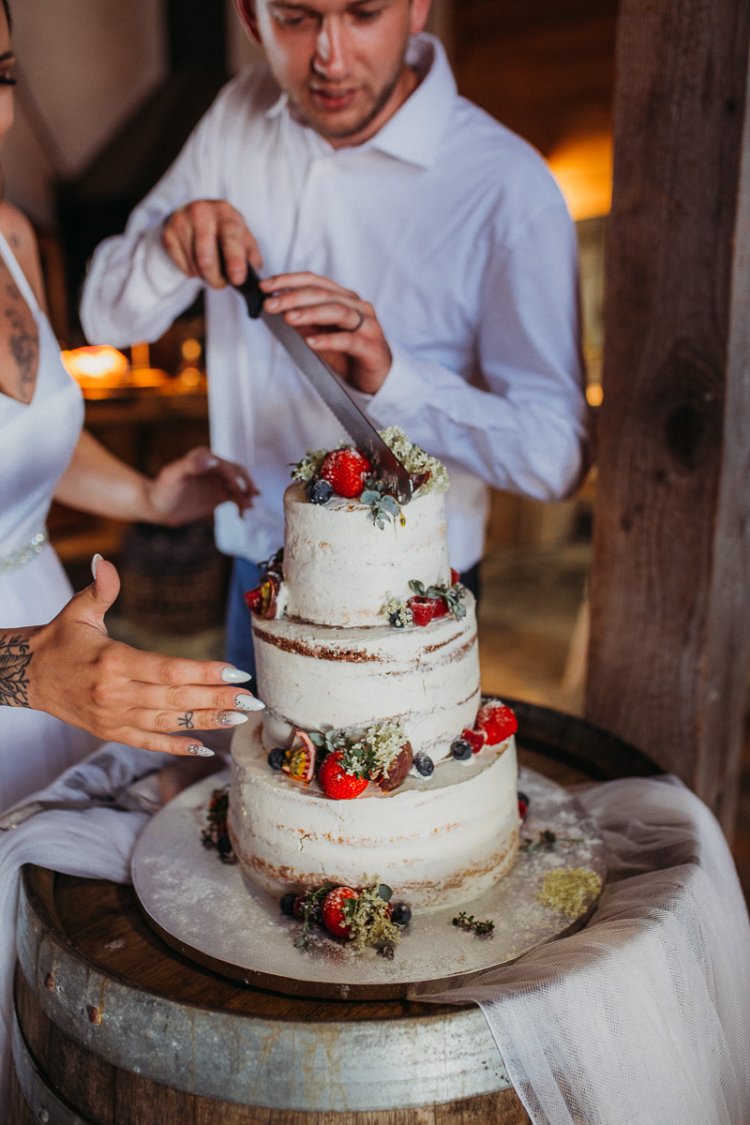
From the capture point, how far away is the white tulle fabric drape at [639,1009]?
116cm

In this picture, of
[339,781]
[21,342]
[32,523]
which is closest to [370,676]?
[339,781]

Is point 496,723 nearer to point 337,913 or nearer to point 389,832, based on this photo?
point 389,832

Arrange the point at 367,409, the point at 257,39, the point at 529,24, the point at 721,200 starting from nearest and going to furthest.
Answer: the point at 721,200 → the point at 367,409 → the point at 257,39 → the point at 529,24

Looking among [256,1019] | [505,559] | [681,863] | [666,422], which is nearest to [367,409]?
[666,422]

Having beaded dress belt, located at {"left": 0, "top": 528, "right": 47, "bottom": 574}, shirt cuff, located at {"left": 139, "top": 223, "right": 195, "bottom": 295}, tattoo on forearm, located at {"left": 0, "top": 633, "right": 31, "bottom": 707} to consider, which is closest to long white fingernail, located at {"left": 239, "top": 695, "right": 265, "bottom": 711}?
tattoo on forearm, located at {"left": 0, "top": 633, "right": 31, "bottom": 707}

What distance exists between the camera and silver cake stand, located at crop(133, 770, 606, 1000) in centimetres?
128

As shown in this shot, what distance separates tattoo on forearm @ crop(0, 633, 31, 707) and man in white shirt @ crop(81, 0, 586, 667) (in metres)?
0.70

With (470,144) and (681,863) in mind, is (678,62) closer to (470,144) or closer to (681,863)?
(470,144)

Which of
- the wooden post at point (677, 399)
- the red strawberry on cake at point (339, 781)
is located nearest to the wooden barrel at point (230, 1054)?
the red strawberry on cake at point (339, 781)

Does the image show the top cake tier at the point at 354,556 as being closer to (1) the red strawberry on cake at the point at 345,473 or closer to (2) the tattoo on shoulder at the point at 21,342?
(1) the red strawberry on cake at the point at 345,473

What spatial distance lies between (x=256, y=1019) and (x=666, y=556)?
1.17m

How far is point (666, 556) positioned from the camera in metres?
1.91

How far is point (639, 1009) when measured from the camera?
1.21 meters

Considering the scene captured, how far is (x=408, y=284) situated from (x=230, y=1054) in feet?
4.86
